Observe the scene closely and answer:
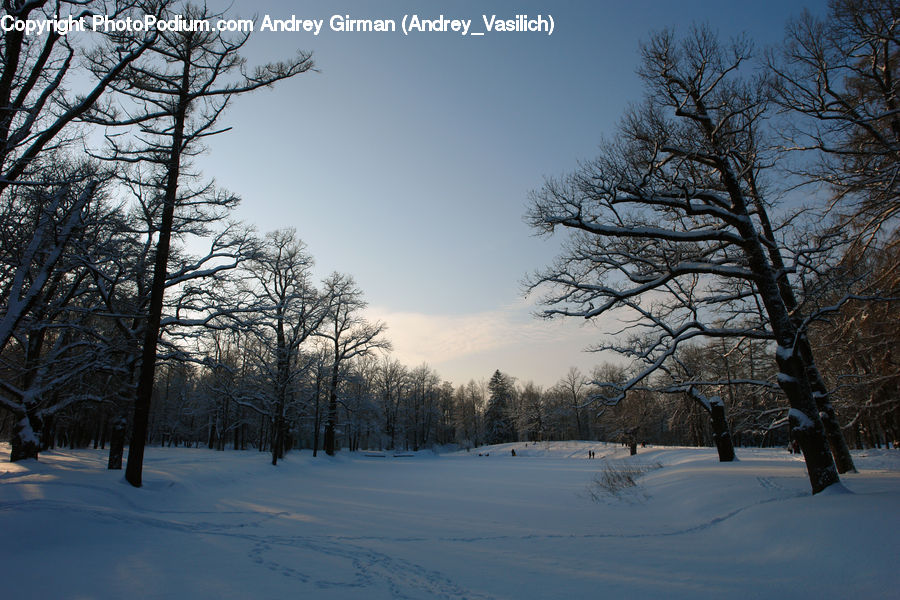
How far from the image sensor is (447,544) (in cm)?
784

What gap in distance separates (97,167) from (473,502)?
14.4m

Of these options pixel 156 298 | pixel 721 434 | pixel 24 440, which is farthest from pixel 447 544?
pixel 721 434

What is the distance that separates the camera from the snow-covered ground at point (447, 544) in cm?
525

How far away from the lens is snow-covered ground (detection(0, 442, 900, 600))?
5254 millimetres

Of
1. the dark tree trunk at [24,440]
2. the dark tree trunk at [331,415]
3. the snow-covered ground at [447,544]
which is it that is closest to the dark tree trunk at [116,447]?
the dark tree trunk at [24,440]

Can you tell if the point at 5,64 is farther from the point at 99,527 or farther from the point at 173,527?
the point at 173,527

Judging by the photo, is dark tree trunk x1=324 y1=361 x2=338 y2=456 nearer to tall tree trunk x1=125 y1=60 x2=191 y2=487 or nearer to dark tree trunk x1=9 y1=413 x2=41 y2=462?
dark tree trunk x1=9 y1=413 x2=41 y2=462

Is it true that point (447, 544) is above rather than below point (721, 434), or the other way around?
below

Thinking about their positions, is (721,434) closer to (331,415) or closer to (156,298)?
(156,298)

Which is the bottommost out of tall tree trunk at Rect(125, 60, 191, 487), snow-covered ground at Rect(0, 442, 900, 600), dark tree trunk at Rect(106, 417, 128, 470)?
snow-covered ground at Rect(0, 442, 900, 600)

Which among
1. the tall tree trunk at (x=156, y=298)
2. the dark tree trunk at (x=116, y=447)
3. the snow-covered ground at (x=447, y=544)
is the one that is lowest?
the snow-covered ground at (x=447, y=544)

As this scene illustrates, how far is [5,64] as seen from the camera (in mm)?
7320

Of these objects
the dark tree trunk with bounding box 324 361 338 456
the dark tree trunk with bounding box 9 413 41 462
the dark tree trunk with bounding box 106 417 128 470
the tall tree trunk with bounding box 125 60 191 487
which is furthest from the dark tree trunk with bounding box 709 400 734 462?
the dark tree trunk with bounding box 324 361 338 456

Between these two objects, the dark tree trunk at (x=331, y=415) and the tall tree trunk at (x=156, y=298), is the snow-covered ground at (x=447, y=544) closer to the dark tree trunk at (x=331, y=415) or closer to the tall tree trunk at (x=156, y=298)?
the tall tree trunk at (x=156, y=298)
